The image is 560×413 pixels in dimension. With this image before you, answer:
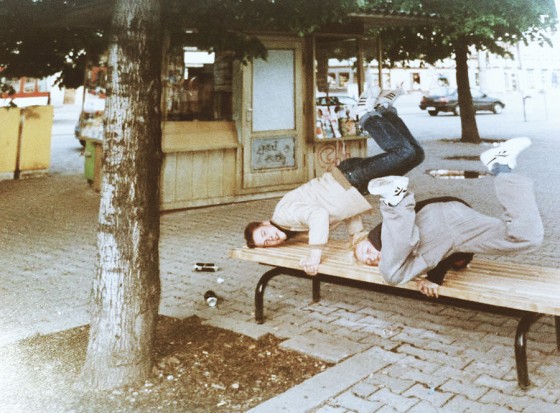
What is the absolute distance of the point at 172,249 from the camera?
23.9 feet

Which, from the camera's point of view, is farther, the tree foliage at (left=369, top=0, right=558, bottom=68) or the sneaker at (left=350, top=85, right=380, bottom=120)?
the tree foliage at (left=369, top=0, right=558, bottom=68)

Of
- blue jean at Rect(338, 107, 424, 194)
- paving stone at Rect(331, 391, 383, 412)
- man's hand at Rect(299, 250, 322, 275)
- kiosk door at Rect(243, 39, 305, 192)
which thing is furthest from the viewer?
kiosk door at Rect(243, 39, 305, 192)

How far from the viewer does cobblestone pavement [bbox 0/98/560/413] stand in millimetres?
3523

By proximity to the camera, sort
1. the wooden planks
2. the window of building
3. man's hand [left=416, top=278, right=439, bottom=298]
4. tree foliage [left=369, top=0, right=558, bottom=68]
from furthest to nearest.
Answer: tree foliage [left=369, top=0, right=558, bottom=68]
the window of building
man's hand [left=416, top=278, right=439, bottom=298]
the wooden planks

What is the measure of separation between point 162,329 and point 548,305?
258cm

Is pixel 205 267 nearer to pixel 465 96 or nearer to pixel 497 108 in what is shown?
pixel 465 96

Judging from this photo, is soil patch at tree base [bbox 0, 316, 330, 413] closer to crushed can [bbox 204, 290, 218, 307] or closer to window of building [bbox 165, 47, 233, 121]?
crushed can [bbox 204, 290, 218, 307]

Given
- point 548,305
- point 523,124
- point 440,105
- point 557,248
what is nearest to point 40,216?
point 557,248

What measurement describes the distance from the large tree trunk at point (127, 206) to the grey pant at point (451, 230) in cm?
138

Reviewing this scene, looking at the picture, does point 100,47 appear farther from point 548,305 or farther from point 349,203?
point 548,305

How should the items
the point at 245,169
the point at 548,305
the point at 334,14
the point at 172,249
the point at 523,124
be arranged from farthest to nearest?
1. the point at 523,124
2. the point at 245,169
3. the point at 334,14
4. the point at 172,249
5. the point at 548,305

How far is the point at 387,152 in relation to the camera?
4.62m

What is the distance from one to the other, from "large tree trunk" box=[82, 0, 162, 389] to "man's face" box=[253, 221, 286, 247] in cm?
121

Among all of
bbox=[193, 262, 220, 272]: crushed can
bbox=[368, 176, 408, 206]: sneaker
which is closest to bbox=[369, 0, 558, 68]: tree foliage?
bbox=[193, 262, 220, 272]: crushed can
